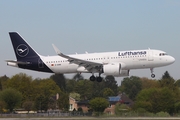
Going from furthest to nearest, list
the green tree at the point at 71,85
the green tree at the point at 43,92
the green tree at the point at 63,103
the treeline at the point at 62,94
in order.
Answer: the green tree at the point at 71,85 → the green tree at the point at 63,103 → the green tree at the point at 43,92 → the treeline at the point at 62,94

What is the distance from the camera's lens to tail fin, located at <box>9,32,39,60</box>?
69562 millimetres

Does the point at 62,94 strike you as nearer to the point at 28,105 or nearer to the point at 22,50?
the point at 28,105

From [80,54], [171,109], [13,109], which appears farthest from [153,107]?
[80,54]

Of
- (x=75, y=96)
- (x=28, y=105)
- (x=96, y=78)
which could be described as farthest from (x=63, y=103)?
(x=96, y=78)

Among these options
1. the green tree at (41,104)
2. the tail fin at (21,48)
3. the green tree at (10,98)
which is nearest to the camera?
the tail fin at (21,48)

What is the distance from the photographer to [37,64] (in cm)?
6750

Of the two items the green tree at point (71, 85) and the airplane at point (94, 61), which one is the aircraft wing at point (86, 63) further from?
the green tree at point (71, 85)

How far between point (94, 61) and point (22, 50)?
11.7m

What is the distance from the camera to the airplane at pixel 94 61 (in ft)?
208

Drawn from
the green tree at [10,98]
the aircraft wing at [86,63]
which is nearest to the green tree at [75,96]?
the green tree at [10,98]

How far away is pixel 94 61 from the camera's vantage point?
2589 inches

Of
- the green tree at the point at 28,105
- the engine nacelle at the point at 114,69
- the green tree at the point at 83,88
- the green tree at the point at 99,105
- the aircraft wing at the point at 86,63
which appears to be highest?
the green tree at the point at 83,88

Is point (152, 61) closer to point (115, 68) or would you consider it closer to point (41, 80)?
point (115, 68)

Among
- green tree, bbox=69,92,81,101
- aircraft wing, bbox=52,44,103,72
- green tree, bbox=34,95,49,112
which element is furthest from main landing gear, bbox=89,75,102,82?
green tree, bbox=69,92,81,101
